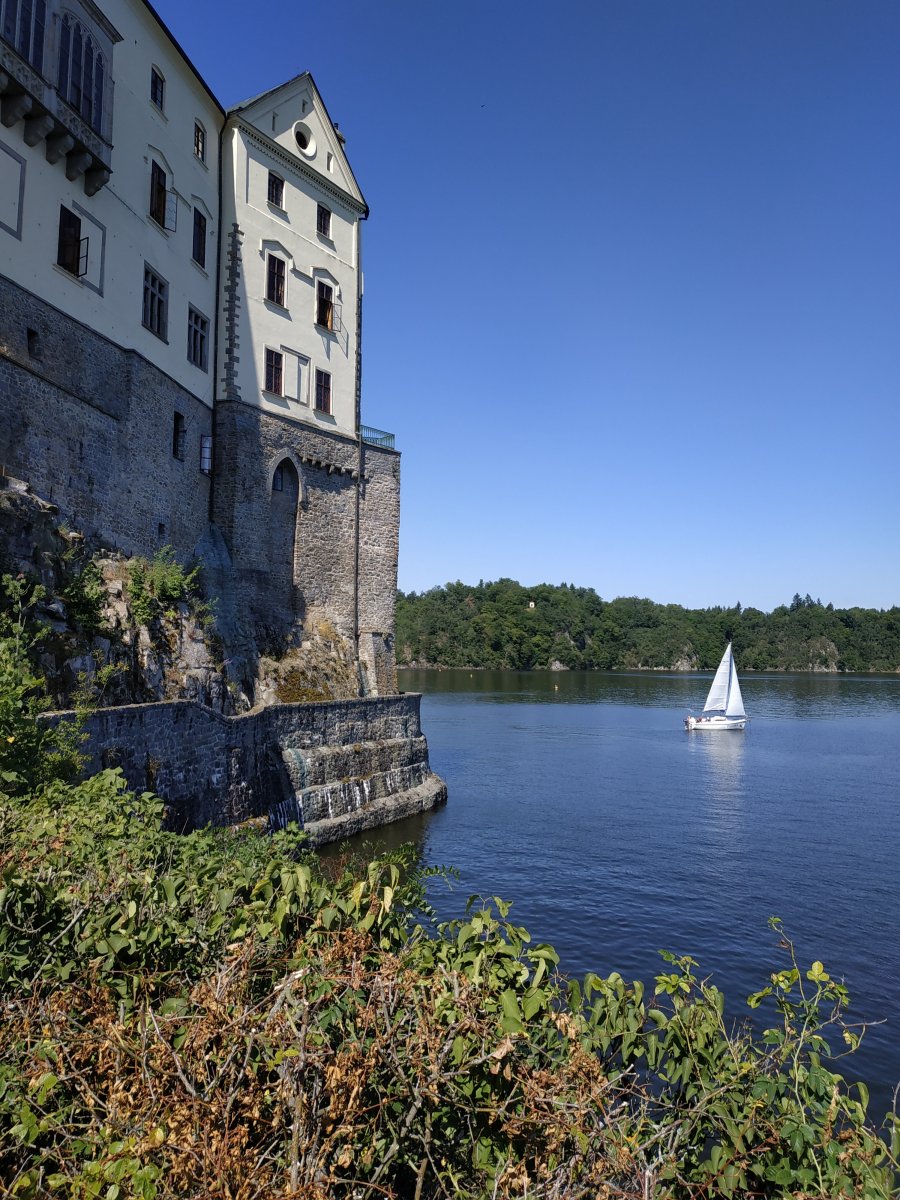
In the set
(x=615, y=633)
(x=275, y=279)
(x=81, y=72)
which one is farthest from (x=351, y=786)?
(x=615, y=633)

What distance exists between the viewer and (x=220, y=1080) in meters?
4.43

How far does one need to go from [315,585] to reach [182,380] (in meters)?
9.08

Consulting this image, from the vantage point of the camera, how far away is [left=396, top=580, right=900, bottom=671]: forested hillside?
154m

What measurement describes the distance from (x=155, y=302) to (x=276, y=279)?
6.81m

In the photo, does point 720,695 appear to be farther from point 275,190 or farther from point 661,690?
point 275,190

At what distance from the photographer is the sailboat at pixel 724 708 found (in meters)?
67.7

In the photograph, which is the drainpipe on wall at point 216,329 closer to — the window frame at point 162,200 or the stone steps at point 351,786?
the window frame at point 162,200

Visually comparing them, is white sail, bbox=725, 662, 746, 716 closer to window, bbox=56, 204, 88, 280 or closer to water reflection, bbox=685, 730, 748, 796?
water reflection, bbox=685, 730, 748, 796

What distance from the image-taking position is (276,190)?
30312mm

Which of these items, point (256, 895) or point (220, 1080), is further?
point (256, 895)

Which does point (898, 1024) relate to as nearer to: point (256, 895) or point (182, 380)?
point (256, 895)

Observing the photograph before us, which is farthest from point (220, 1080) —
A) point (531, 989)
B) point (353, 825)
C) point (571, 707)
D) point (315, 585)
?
point (571, 707)

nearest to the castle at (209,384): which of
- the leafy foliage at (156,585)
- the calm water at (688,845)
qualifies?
the leafy foliage at (156,585)

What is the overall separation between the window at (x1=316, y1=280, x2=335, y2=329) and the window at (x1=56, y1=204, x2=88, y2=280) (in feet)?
38.6
